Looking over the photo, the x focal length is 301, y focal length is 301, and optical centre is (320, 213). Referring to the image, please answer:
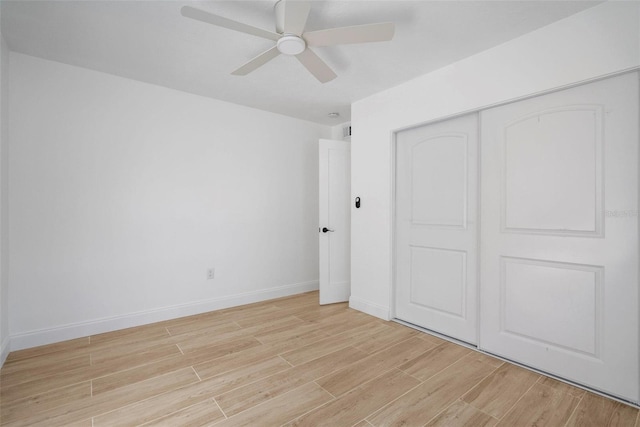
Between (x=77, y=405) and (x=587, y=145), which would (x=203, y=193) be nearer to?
(x=77, y=405)

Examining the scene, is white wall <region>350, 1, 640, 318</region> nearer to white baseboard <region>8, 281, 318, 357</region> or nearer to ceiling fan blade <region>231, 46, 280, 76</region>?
white baseboard <region>8, 281, 318, 357</region>

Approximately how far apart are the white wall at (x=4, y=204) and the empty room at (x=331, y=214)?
0.10ft

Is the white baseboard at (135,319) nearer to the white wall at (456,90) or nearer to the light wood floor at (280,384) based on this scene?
the light wood floor at (280,384)

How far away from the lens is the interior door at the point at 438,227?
262cm

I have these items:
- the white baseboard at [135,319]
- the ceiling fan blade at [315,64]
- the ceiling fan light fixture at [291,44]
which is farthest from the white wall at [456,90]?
the ceiling fan light fixture at [291,44]

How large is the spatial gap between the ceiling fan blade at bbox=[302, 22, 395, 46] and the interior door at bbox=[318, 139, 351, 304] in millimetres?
1881

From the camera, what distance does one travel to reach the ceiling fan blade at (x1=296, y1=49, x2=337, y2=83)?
2052 mm

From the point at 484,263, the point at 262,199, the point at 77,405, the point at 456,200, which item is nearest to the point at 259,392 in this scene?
the point at 77,405

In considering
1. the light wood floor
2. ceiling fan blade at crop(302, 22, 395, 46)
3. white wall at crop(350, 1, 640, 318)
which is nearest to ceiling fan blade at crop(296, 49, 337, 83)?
ceiling fan blade at crop(302, 22, 395, 46)

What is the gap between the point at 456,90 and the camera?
2619mm

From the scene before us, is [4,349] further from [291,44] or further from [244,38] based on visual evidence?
[291,44]

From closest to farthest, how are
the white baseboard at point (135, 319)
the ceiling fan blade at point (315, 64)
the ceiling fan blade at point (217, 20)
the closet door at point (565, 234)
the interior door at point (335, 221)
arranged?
1. the ceiling fan blade at point (217, 20)
2. the closet door at point (565, 234)
3. the ceiling fan blade at point (315, 64)
4. the white baseboard at point (135, 319)
5. the interior door at point (335, 221)

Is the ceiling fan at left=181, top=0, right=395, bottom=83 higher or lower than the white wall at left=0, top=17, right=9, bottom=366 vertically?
higher

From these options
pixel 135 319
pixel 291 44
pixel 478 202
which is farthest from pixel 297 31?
pixel 135 319
